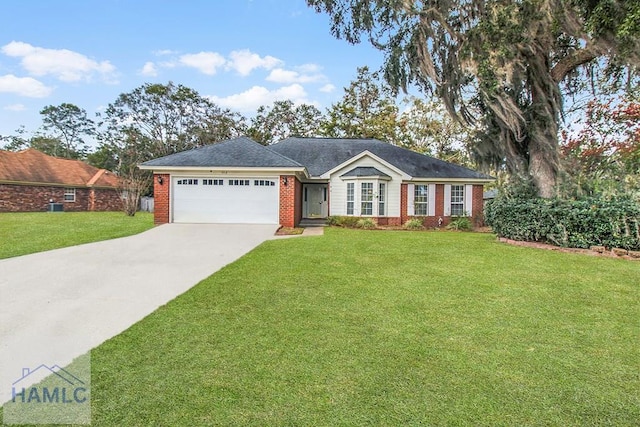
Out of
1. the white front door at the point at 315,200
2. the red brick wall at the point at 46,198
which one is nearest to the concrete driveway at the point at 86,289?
the white front door at the point at 315,200

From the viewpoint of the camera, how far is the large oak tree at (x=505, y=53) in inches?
362

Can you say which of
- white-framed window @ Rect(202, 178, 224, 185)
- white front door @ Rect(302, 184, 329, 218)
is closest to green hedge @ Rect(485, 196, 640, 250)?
white front door @ Rect(302, 184, 329, 218)

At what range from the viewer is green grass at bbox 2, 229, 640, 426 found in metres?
2.33

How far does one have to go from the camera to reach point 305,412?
90.8 inches

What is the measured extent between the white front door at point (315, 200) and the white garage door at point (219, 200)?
15.7 ft

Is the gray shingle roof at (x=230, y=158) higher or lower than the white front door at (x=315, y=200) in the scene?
higher

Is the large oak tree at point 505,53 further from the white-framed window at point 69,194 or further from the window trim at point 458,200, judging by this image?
the white-framed window at point 69,194

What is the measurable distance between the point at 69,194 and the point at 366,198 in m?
22.5

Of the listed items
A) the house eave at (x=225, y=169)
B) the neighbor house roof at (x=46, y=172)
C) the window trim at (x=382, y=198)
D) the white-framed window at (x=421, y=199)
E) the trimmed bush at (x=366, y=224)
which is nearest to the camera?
the house eave at (x=225, y=169)

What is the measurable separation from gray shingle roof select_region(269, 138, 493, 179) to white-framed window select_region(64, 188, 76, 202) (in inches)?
657

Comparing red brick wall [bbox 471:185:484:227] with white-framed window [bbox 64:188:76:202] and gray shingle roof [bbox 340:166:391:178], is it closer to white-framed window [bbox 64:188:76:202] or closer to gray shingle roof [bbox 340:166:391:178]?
gray shingle roof [bbox 340:166:391:178]

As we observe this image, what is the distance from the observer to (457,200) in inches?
684

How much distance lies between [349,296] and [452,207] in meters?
14.0

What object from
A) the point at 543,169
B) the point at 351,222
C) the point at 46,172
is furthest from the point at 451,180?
the point at 46,172
